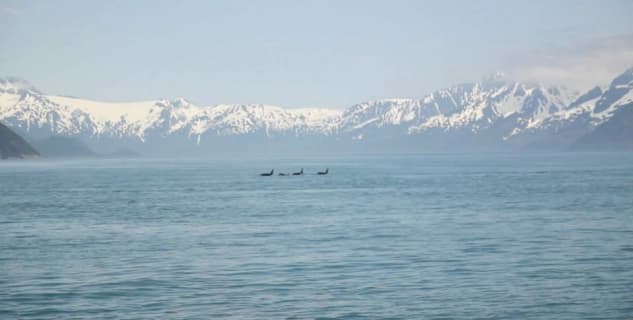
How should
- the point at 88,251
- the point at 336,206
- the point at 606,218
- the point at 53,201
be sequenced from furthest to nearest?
the point at 53,201 → the point at 336,206 → the point at 606,218 → the point at 88,251

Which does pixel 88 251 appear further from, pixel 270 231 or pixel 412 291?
pixel 412 291

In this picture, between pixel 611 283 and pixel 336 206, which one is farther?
pixel 336 206

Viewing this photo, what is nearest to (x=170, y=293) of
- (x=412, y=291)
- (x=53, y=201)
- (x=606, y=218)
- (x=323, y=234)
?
(x=412, y=291)

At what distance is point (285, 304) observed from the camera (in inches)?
1400

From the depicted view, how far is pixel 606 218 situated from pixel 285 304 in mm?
39060

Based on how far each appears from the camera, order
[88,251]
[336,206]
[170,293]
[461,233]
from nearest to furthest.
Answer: [170,293]
[88,251]
[461,233]
[336,206]

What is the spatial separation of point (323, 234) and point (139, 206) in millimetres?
32925

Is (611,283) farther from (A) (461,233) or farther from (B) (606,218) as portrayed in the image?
(B) (606,218)

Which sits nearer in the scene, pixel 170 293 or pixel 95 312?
pixel 95 312

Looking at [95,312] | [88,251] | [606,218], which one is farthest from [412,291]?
[606,218]

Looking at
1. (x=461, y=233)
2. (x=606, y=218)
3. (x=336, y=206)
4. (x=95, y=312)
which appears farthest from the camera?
(x=336, y=206)

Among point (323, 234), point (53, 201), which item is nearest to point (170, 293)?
point (323, 234)

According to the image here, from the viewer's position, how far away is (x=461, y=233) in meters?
58.8

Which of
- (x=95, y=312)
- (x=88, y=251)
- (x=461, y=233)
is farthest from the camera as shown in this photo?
(x=461, y=233)
